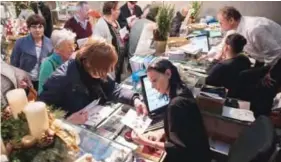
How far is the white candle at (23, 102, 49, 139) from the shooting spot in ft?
3.42

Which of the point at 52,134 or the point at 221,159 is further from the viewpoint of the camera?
the point at 221,159

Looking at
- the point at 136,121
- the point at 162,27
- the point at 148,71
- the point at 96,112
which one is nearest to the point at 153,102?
the point at 136,121

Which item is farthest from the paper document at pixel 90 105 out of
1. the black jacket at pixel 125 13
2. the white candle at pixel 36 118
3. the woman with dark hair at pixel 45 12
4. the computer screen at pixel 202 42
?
the woman with dark hair at pixel 45 12

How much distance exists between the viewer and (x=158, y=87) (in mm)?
1927

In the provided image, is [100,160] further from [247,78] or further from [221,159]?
[247,78]

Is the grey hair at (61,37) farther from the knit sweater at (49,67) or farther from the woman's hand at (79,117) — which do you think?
the woman's hand at (79,117)

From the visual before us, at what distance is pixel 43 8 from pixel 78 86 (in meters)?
3.73

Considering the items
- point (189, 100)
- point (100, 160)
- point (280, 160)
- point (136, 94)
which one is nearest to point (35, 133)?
point (100, 160)

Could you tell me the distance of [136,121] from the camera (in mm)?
2064

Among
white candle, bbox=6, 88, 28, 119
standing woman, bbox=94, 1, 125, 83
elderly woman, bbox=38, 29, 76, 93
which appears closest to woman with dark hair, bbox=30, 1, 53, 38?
standing woman, bbox=94, 1, 125, 83

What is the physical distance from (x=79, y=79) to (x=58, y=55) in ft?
2.46

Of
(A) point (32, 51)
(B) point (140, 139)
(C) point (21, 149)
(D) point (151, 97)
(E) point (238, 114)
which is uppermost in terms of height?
(C) point (21, 149)

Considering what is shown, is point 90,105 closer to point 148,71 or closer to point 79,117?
point 79,117

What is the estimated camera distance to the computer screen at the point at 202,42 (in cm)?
379
